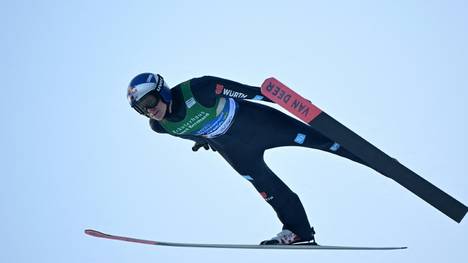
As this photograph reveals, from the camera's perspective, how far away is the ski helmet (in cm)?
783

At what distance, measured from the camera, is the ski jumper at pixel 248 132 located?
796 centimetres

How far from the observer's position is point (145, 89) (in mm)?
7836

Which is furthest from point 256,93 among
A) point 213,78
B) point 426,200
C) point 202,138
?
point 426,200

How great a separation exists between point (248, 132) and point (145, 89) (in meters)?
1.31

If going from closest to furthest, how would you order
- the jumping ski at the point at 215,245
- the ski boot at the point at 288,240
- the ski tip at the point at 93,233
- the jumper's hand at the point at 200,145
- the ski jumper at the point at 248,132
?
the ski jumper at the point at 248,132 → the jumping ski at the point at 215,245 → the ski boot at the point at 288,240 → the jumper's hand at the point at 200,145 → the ski tip at the point at 93,233

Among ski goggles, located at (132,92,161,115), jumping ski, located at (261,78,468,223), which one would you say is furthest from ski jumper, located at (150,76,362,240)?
jumping ski, located at (261,78,468,223)

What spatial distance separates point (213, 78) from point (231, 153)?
1.04 meters

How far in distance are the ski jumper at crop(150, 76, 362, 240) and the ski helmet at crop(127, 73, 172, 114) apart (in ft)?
0.52

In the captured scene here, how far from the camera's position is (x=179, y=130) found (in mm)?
8188

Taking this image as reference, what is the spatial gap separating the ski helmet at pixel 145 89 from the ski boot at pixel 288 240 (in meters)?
2.04

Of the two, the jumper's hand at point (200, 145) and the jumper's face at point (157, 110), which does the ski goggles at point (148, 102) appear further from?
the jumper's hand at point (200, 145)

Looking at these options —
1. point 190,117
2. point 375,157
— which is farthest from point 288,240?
point 375,157

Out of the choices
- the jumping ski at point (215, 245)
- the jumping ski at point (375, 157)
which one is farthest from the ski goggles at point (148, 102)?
the jumping ski at point (215, 245)

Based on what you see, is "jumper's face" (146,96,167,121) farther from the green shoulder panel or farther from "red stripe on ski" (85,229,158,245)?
"red stripe on ski" (85,229,158,245)
